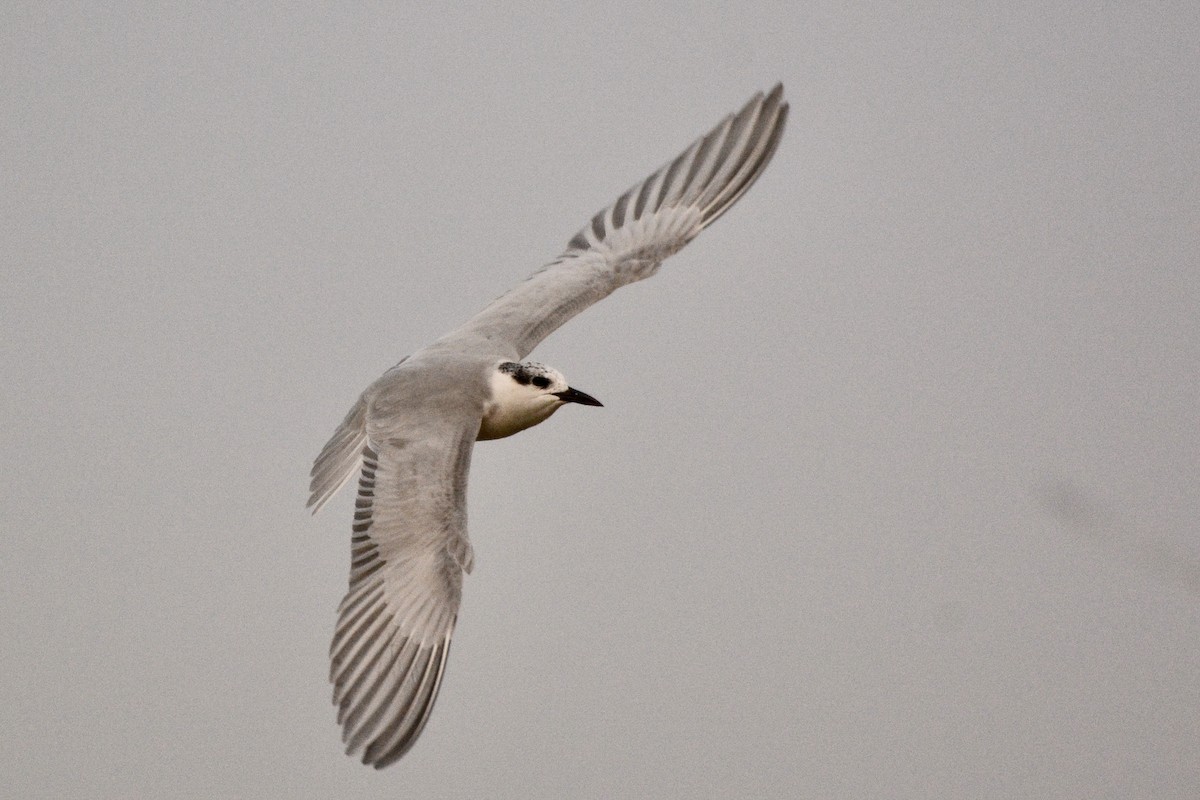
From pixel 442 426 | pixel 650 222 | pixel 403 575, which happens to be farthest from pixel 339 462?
pixel 650 222

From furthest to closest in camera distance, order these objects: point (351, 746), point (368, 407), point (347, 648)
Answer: point (368, 407) < point (347, 648) < point (351, 746)

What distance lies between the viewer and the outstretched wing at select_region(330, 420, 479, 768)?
4.23m

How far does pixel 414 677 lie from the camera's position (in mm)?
4254

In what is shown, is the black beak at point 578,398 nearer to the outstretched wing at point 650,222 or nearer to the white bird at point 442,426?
the white bird at point 442,426

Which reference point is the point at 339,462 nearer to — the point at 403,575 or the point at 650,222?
the point at 403,575

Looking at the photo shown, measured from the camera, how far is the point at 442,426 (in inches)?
183

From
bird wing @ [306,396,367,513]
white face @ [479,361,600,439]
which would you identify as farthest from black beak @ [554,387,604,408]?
bird wing @ [306,396,367,513]

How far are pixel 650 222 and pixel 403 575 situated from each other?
193 cm

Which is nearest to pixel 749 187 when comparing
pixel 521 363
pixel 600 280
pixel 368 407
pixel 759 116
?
pixel 759 116

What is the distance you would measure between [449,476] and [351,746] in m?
0.81

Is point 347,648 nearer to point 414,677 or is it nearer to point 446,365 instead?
point 414,677

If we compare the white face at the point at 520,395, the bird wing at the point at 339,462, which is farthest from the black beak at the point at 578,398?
the bird wing at the point at 339,462

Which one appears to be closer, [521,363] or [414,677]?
[414,677]

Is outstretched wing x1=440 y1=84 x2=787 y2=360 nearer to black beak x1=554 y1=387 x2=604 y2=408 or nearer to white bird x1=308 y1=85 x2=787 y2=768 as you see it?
white bird x1=308 y1=85 x2=787 y2=768
